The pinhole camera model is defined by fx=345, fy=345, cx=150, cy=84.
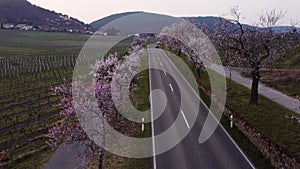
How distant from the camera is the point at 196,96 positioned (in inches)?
1431

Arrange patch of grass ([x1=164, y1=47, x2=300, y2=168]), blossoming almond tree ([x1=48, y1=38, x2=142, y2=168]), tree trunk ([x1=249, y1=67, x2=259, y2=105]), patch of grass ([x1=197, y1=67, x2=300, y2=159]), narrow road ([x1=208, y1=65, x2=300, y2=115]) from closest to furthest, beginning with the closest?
1. blossoming almond tree ([x1=48, y1=38, x2=142, y2=168])
2. patch of grass ([x1=164, y1=47, x2=300, y2=168])
3. patch of grass ([x1=197, y1=67, x2=300, y2=159])
4. tree trunk ([x1=249, y1=67, x2=259, y2=105])
5. narrow road ([x1=208, y1=65, x2=300, y2=115])

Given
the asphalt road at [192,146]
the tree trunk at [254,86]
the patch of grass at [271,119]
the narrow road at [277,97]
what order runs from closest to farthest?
1. the asphalt road at [192,146]
2. the patch of grass at [271,119]
3. the tree trunk at [254,86]
4. the narrow road at [277,97]

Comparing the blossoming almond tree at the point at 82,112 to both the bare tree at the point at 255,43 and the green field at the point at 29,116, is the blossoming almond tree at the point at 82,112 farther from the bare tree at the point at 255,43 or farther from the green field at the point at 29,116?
the bare tree at the point at 255,43

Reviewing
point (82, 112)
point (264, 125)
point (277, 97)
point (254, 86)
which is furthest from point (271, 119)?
point (82, 112)

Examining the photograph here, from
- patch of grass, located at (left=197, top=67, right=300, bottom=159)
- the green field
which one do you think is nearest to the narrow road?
patch of grass, located at (left=197, top=67, right=300, bottom=159)

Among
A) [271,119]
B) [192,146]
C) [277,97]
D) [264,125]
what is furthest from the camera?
[277,97]

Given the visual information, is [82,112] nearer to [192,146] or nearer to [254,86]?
[192,146]

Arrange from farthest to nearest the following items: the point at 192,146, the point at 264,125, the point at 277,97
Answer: the point at 277,97
the point at 264,125
the point at 192,146

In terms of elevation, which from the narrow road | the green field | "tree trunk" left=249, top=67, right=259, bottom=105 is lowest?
the green field

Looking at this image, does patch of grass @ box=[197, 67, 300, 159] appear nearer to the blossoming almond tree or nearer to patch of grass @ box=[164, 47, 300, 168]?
patch of grass @ box=[164, 47, 300, 168]

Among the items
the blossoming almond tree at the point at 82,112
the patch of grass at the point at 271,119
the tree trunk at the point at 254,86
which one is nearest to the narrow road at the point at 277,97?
the patch of grass at the point at 271,119

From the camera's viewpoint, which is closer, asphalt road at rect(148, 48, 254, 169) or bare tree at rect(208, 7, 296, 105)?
asphalt road at rect(148, 48, 254, 169)

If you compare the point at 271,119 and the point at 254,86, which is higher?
the point at 254,86

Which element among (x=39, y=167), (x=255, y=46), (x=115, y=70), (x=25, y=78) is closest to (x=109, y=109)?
(x=39, y=167)
